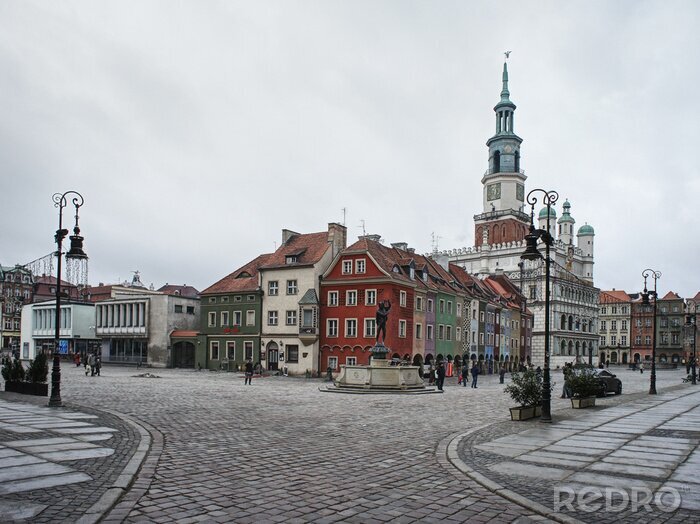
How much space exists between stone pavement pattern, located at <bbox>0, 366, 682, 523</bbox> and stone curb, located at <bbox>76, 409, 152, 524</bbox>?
0.15 meters

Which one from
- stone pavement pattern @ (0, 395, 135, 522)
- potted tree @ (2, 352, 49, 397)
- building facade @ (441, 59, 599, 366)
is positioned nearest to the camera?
A: stone pavement pattern @ (0, 395, 135, 522)

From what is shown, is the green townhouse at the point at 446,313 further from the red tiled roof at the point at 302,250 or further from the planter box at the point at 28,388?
the planter box at the point at 28,388

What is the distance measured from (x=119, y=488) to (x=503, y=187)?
11468 cm

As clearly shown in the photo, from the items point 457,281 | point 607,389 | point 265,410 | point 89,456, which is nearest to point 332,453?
point 89,456

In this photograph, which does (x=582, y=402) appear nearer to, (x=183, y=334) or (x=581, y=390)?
(x=581, y=390)

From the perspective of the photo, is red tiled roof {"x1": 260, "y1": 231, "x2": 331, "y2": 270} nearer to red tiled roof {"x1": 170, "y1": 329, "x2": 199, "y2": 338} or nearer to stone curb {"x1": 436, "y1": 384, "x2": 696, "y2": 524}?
red tiled roof {"x1": 170, "y1": 329, "x2": 199, "y2": 338}

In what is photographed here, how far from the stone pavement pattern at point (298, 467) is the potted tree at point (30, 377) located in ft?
10.0

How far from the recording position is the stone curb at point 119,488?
7.94 metres

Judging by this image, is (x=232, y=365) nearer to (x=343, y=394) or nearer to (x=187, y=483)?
(x=343, y=394)

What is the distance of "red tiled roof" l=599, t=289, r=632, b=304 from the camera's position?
139 metres

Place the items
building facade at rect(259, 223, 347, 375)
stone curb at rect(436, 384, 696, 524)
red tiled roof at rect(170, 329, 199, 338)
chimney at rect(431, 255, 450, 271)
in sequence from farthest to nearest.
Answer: chimney at rect(431, 255, 450, 271), red tiled roof at rect(170, 329, 199, 338), building facade at rect(259, 223, 347, 375), stone curb at rect(436, 384, 696, 524)

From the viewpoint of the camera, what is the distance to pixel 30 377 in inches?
998

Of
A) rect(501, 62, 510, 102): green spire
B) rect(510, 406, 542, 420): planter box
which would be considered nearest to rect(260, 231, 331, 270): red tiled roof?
rect(510, 406, 542, 420): planter box

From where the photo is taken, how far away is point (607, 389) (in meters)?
33.7
